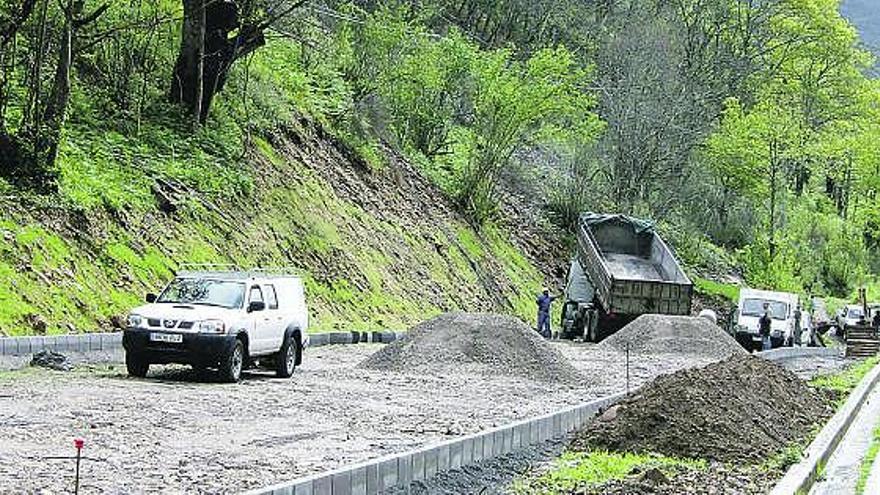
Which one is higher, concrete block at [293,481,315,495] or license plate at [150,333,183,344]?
license plate at [150,333,183,344]

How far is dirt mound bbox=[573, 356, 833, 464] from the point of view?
14680 mm

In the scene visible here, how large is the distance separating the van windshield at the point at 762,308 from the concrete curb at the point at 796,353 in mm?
1620

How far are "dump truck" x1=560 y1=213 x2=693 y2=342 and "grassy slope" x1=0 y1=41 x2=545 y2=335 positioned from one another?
3068mm

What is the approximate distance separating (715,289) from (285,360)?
3850 centimetres

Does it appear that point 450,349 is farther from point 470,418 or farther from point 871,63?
point 871,63

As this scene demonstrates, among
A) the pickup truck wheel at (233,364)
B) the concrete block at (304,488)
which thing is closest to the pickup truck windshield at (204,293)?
the pickup truck wheel at (233,364)

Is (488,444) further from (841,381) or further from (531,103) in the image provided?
(531,103)

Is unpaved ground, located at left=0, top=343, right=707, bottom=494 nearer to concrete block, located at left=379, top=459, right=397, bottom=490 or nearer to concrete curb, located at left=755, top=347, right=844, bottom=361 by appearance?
concrete block, located at left=379, top=459, right=397, bottom=490

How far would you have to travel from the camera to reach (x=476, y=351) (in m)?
23.9

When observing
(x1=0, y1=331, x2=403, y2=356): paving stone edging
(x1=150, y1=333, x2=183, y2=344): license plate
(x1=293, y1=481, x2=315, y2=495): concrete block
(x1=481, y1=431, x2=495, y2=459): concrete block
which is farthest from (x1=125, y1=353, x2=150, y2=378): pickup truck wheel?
(x1=293, y1=481, x2=315, y2=495): concrete block

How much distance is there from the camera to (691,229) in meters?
62.3

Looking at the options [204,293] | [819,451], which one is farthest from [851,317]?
[819,451]

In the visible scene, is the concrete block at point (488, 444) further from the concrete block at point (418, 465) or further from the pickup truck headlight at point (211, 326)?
the pickup truck headlight at point (211, 326)

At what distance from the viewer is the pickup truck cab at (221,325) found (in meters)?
18.8
